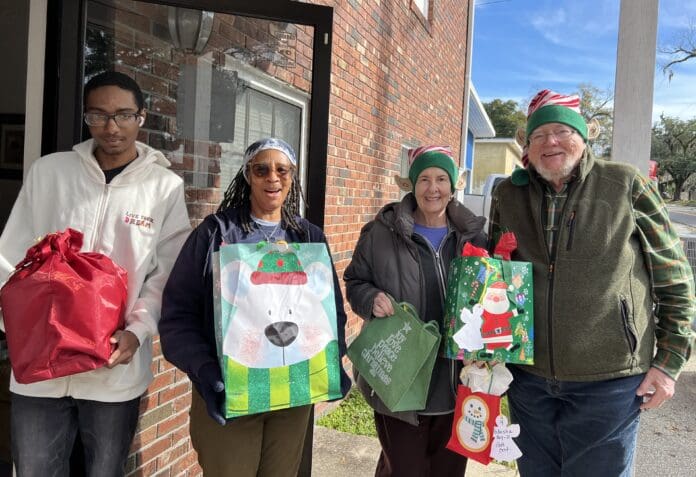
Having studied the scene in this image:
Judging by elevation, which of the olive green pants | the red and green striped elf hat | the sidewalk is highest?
the red and green striped elf hat

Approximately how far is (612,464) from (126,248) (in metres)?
2.01

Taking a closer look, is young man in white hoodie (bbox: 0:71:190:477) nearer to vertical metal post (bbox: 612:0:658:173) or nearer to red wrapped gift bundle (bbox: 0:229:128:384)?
red wrapped gift bundle (bbox: 0:229:128:384)

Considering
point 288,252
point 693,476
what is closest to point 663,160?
→ point 693,476

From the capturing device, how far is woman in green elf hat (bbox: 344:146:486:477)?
2.26 meters

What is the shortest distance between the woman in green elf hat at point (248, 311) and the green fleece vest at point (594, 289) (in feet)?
2.63

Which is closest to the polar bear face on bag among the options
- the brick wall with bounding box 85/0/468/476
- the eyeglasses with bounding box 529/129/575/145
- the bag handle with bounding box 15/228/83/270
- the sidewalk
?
the bag handle with bounding box 15/228/83/270

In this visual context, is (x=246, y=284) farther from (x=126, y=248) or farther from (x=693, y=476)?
(x=693, y=476)

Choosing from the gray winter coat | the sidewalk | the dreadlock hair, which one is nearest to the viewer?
the dreadlock hair

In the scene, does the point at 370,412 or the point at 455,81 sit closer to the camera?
the point at 370,412

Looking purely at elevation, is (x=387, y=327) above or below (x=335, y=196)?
below

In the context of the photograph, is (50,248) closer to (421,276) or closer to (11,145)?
(11,145)

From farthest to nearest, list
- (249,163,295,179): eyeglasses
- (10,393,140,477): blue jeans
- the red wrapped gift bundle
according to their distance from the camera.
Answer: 1. (249,163,295,179): eyeglasses
2. (10,393,140,477): blue jeans
3. the red wrapped gift bundle

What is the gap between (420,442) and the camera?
2.30 meters

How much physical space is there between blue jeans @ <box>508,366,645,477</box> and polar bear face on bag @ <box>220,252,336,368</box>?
912mm
